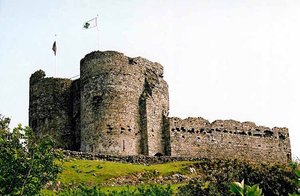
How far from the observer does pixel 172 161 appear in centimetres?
4638

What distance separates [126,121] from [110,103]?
2.07 metres

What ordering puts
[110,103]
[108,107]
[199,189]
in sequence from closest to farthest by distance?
[199,189], [108,107], [110,103]

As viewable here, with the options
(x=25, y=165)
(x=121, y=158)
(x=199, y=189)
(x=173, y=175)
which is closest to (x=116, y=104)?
(x=121, y=158)

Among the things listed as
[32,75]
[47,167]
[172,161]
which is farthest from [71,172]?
[32,75]

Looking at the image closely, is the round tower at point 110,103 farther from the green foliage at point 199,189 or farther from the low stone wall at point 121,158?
the green foliage at point 199,189

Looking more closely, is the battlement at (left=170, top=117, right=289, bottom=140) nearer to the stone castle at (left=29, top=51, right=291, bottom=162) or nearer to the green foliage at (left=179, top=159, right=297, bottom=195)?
the stone castle at (left=29, top=51, right=291, bottom=162)

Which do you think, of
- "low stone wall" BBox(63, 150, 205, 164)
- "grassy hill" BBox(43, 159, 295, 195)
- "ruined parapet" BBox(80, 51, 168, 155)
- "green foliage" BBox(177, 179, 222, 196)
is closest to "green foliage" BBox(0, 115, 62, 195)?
"grassy hill" BBox(43, 159, 295, 195)

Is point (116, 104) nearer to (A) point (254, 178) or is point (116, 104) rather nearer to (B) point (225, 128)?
(B) point (225, 128)

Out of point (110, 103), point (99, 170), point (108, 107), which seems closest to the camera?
point (99, 170)

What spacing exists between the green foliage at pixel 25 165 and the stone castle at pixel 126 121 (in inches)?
1032

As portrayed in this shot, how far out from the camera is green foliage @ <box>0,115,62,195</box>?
20.8 metres

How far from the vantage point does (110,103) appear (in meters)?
50.5

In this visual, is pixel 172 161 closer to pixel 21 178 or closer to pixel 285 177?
pixel 285 177

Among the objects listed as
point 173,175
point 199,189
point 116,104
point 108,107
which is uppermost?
point 116,104
